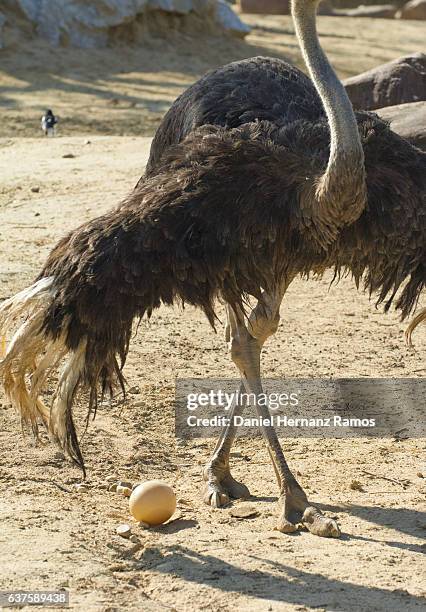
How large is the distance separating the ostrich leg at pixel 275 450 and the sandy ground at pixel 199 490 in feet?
0.19

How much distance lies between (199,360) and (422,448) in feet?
4.34

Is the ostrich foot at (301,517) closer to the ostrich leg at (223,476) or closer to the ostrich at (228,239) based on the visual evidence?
the ostrich at (228,239)

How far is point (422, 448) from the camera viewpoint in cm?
512

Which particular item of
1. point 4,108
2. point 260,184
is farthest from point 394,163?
point 4,108

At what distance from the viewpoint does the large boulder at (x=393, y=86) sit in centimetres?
885

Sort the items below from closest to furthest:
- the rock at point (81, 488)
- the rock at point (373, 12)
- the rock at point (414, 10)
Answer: the rock at point (81, 488)
the rock at point (414, 10)
the rock at point (373, 12)

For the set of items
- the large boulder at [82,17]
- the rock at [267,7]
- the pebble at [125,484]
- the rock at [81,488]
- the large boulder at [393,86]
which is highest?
the rock at [267,7]

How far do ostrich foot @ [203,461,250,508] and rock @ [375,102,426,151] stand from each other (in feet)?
11.2

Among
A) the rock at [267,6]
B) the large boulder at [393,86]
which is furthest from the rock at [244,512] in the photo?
the rock at [267,6]

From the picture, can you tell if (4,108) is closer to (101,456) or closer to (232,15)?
(232,15)

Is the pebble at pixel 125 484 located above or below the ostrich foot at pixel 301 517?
below

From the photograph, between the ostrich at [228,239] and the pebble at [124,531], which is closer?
the ostrich at [228,239]

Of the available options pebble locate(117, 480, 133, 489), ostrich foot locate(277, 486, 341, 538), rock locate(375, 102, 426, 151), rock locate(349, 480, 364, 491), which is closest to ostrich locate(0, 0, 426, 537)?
ostrich foot locate(277, 486, 341, 538)

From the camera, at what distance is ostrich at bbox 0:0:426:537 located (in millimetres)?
3918
